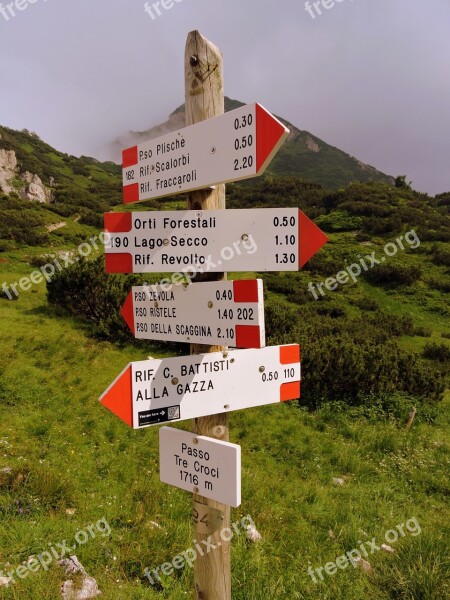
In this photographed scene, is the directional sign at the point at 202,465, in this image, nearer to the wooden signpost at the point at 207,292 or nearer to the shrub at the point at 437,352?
the wooden signpost at the point at 207,292

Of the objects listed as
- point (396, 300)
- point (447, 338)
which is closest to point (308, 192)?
point (396, 300)

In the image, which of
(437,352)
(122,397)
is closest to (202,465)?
(122,397)

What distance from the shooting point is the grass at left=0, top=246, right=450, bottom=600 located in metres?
3.28

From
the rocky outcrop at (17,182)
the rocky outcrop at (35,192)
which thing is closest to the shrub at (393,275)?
the rocky outcrop at (17,182)

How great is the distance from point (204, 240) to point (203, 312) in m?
0.35

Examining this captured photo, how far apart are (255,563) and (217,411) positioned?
6.73 feet

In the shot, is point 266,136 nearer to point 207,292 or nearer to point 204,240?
point 204,240

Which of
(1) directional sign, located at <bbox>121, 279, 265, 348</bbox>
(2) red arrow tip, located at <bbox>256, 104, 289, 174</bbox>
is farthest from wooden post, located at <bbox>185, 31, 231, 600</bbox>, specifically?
(2) red arrow tip, located at <bbox>256, 104, 289, 174</bbox>

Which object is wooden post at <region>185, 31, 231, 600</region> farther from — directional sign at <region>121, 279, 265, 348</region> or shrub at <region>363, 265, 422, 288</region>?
shrub at <region>363, 265, 422, 288</region>

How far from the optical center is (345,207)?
28078 millimetres

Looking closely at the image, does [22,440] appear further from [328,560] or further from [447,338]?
[447,338]

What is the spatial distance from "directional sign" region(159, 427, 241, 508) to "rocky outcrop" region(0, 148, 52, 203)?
1314 inches

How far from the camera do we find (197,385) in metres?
2.08

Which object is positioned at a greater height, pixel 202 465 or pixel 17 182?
pixel 17 182
